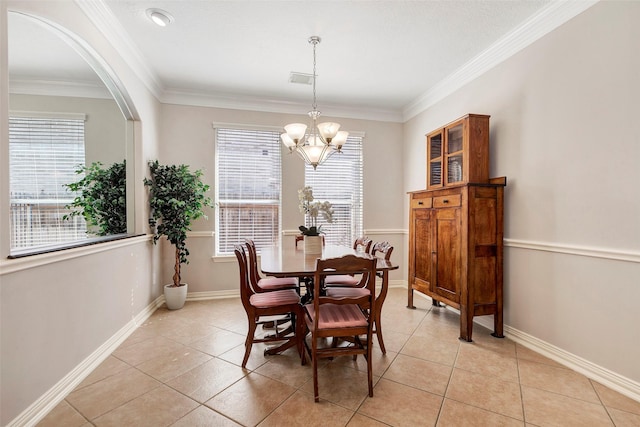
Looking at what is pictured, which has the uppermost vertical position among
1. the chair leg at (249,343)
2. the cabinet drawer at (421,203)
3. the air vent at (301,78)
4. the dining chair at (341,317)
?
the air vent at (301,78)

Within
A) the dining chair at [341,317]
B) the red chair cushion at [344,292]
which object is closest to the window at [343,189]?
the red chair cushion at [344,292]

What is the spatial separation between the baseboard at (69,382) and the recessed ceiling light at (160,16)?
9.36 ft

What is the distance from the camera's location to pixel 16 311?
65.1 inches

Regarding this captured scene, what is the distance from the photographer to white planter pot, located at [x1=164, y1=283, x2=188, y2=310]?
3.75m

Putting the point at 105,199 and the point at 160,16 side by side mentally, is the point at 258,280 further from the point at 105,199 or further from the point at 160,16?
the point at 160,16

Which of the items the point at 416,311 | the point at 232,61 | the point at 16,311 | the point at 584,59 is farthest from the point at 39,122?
the point at 584,59

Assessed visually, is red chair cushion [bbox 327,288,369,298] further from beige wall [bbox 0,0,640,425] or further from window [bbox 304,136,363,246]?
window [bbox 304,136,363,246]

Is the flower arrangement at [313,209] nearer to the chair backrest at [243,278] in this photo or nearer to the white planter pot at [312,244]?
the white planter pot at [312,244]

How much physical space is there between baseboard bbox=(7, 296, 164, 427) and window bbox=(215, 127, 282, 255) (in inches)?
66.2

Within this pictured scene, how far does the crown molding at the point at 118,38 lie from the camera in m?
2.35

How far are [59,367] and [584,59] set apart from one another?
443cm

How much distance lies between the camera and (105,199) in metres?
3.32

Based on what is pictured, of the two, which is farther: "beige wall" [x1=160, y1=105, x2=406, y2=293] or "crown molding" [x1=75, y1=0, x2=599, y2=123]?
"beige wall" [x1=160, y1=105, x2=406, y2=293]

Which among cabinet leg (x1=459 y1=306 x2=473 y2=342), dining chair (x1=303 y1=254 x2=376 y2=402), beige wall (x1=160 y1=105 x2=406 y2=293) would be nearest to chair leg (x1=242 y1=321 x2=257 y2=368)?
dining chair (x1=303 y1=254 x2=376 y2=402)
